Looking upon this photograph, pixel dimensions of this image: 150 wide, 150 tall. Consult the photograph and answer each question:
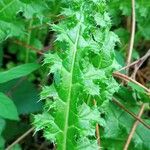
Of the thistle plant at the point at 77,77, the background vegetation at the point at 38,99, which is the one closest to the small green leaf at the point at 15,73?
the background vegetation at the point at 38,99

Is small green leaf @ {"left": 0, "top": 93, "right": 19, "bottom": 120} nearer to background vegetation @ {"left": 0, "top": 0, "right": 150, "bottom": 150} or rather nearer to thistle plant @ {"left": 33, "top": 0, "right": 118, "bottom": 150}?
background vegetation @ {"left": 0, "top": 0, "right": 150, "bottom": 150}

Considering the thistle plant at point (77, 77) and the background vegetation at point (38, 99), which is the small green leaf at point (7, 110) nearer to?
the background vegetation at point (38, 99)

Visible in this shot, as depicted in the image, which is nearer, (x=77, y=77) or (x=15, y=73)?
(x=77, y=77)

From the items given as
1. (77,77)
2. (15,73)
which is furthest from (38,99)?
(77,77)

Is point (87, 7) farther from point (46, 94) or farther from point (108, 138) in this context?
point (108, 138)

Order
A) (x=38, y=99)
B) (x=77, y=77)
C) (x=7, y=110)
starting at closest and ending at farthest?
1. (x=77, y=77)
2. (x=7, y=110)
3. (x=38, y=99)

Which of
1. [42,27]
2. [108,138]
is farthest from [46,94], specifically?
[42,27]

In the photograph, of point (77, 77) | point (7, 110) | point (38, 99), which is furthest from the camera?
point (38, 99)

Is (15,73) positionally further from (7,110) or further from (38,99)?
(38,99)
